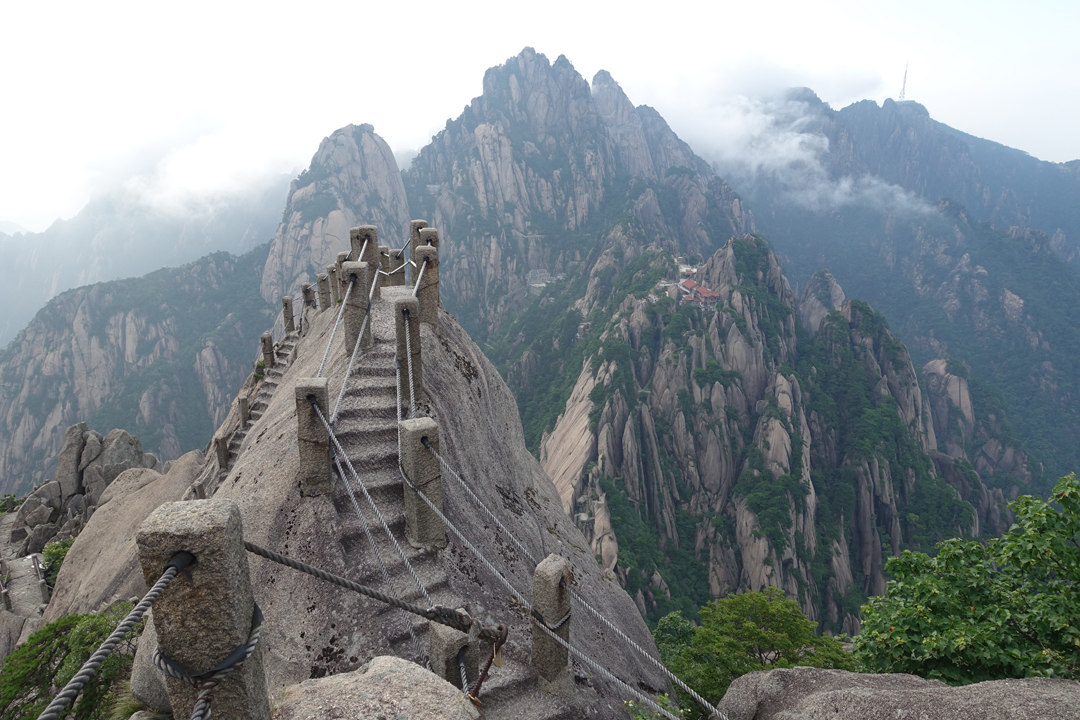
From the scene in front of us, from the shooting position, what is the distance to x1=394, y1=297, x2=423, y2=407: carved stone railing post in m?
9.52

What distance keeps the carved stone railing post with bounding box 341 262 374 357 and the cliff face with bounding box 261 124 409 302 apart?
121m

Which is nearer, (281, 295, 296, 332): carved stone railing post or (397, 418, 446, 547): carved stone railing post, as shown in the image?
(397, 418, 446, 547): carved stone railing post

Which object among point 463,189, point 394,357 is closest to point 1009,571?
point 394,357

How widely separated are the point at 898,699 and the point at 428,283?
35.3ft

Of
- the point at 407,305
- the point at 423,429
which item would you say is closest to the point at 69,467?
the point at 407,305

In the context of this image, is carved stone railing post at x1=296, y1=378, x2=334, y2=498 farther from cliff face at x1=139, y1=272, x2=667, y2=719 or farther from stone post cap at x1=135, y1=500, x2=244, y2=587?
stone post cap at x1=135, y1=500, x2=244, y2=587

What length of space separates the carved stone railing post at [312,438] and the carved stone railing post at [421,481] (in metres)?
1.07

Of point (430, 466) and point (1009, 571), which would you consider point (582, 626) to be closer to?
point (430, 466)

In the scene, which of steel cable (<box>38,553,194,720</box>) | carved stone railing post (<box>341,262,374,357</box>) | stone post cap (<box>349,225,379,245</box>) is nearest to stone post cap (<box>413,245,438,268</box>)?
carved stone railing post (<box>341,262,374,357</box>)

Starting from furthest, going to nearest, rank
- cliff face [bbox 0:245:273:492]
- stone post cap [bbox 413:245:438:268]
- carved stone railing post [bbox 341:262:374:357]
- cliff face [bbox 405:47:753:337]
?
cliff face [bbox 405:47:753:337] < cliff face [bbox 0:245:273:492] < stone post cap [bbox 413:245:438:268] < carved stone railing post [bbox 341:262:374:357]

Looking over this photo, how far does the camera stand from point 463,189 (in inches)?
7180

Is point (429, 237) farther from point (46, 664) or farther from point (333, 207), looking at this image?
point (333, 207)

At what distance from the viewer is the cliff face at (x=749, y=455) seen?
68.8m

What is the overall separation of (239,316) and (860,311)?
13813cm
